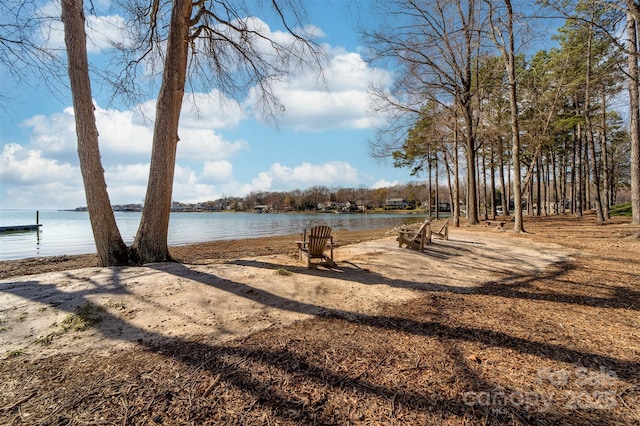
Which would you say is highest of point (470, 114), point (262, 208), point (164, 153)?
point (470, 114)

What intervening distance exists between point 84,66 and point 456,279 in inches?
327

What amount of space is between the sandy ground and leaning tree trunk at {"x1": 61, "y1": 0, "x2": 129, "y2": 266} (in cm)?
98

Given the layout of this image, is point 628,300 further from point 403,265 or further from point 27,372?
→ point 27,372

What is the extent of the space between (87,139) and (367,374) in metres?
6.54

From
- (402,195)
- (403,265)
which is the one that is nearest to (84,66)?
(403,265)

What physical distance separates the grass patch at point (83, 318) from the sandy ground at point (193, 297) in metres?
0.01

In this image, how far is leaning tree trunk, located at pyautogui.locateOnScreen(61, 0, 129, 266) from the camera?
5.81 meters

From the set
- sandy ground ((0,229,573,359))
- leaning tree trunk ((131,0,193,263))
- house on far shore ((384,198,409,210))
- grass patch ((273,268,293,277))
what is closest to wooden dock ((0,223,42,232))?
leaning tree trunk ((131,0,193,263))

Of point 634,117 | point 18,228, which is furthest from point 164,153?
point 18,228

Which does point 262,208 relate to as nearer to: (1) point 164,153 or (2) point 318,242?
(1) point 164,153

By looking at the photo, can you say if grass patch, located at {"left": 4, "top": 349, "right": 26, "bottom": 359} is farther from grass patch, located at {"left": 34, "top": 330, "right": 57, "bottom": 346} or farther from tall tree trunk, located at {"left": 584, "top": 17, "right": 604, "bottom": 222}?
tall tree trunk, located at {"left": 584, "top": 17, "right": 604, "bottom": 222}

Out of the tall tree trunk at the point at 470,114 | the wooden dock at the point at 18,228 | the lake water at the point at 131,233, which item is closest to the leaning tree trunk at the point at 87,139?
the lake water at the point at 131,233

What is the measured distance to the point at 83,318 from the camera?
3.51 m

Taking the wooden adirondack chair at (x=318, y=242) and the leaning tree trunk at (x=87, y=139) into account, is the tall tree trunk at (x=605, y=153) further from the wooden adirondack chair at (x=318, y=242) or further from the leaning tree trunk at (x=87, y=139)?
the leaning tree trunk at (x=87, y=139)
